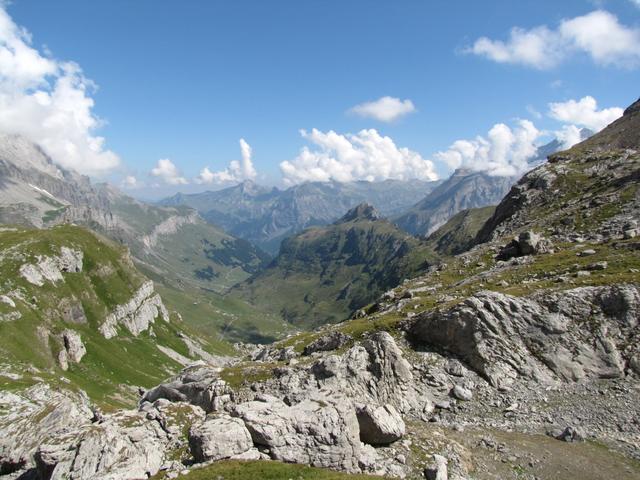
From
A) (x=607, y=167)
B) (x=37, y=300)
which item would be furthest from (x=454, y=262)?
(x=37, y=300)

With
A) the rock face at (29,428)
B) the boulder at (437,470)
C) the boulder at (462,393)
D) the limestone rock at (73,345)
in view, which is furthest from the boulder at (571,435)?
the limestone rock at (73,345)

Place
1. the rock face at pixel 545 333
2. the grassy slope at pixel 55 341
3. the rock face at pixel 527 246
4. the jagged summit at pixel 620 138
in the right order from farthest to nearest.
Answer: the jagged summit at pixel 620 138
the grassy slope at pixel 55 341
the rock face at pixel 527 246
the rock face at pixel 545 333

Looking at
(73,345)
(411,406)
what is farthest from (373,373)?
(73,345)

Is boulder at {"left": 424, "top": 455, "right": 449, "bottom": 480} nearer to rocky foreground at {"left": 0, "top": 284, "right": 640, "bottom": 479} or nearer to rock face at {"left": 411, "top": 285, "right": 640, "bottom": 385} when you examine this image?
rocky foreground at {"left": 0, "top": 284, "right": 640, "bottom": 479}

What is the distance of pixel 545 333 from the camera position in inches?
1711

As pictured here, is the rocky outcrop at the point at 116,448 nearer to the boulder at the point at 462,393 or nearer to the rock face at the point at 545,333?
the boulder at the point at 462,393

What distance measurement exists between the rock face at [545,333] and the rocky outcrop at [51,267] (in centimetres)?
16525

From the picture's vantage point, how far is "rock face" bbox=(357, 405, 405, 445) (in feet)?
107

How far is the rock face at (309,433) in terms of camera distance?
29906mm

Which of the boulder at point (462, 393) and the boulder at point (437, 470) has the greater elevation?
the boulder at point (462, 393)

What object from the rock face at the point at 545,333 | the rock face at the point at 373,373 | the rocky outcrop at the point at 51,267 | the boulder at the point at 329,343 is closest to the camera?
the rock face at the point at 545,333

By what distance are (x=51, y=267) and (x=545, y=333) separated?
18695cm

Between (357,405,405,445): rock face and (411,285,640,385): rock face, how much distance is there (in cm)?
1419

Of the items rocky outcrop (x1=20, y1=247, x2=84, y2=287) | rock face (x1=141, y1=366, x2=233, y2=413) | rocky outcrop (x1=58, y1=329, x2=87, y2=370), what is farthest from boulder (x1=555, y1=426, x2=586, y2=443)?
rocky outcrop (x1=20, y1=247, x2=84, y2=287)
